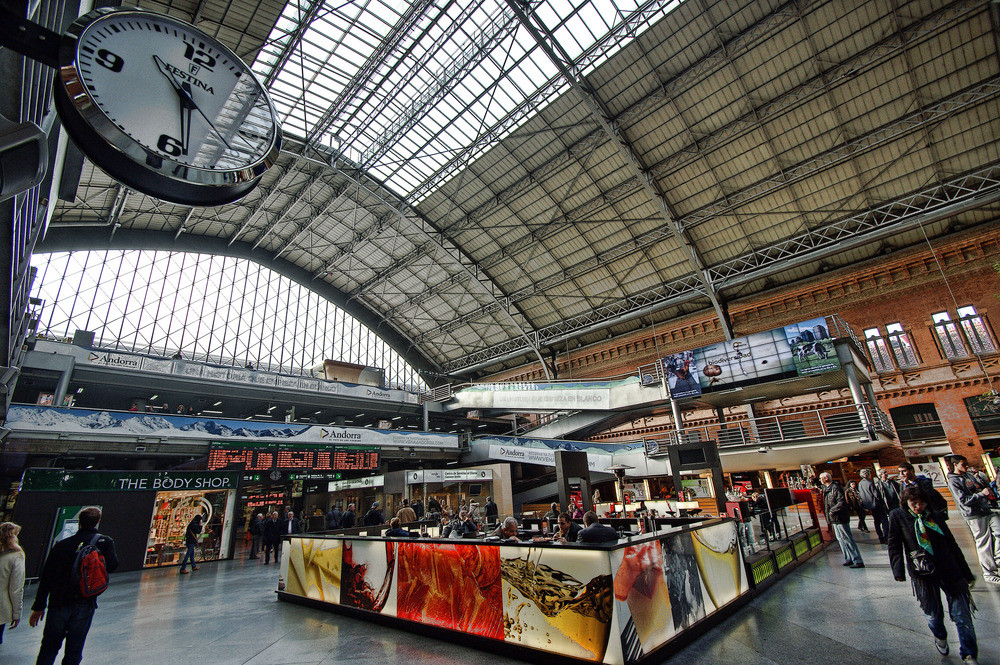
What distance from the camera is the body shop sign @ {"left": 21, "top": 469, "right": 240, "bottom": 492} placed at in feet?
39.0

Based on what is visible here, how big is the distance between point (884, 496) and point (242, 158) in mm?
12424

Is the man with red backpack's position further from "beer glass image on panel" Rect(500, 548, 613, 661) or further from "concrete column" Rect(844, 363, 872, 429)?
"concrete column" Rect(844, 363, 872, 429)

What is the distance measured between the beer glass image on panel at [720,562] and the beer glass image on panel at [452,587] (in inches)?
109

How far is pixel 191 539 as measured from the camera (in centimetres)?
1266

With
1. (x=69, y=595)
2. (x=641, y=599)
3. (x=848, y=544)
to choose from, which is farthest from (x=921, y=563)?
(x=69, y=595)

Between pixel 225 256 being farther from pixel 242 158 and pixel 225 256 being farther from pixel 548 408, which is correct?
pixel 242 158

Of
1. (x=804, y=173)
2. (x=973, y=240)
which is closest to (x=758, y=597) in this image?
(x=804, y=173)

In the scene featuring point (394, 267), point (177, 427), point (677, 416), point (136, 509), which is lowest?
point (136, 509)

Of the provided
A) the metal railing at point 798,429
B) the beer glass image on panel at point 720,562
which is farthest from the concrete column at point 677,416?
the beer glass image on panel at point 720,562

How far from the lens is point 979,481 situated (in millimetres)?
7434

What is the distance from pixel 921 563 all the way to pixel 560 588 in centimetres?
358

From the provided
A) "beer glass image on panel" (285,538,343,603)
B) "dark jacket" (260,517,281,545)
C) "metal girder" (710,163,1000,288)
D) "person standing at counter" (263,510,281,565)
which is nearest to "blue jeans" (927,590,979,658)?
"beer glass image on panel" (285,538,343,603)

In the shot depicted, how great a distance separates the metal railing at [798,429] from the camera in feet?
63.0

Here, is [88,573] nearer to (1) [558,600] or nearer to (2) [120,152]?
(2) [120,152]
